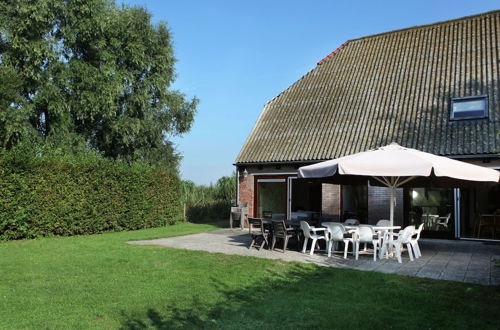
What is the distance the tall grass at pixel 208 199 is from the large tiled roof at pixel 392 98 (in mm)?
6102

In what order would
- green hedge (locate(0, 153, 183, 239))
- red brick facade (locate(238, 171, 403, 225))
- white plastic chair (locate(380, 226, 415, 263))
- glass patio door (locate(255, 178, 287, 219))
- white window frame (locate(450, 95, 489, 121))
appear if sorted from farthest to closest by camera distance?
glass patio door (locate(255, 178, 287, 219)) → red brick facade (locate(238, 171, 403, 225)) → white window frame (locate(450, 95, 489, 121)) → green hedge (locate(0, 153, 183, 239)) → white plastic chair (locate(380, 226, 415, 263))

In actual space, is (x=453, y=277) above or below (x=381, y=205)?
below

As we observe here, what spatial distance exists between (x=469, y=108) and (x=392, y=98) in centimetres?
278

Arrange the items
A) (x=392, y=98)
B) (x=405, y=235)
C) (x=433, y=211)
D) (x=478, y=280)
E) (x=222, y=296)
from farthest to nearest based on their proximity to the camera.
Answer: (x=392, y=98) < (x=433, y=211) < (x=405, y=235) < (x=478, y=280) < (x=222, y=296)

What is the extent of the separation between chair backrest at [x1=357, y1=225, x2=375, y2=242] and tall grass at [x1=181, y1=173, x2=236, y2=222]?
1227 cm

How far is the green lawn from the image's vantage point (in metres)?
4.92

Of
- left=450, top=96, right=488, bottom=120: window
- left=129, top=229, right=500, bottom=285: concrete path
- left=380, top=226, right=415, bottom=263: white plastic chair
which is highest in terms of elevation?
left=450, top=96, right=488, bottom=120: window

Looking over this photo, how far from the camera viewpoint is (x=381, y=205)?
13.7 meters

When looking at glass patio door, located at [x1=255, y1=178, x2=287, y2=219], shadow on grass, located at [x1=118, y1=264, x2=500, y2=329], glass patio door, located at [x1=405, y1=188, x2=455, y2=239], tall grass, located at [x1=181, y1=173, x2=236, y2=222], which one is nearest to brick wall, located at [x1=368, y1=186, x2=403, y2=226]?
glass patio door, located at [x1=405, y1=188, x2=455, y2=239]

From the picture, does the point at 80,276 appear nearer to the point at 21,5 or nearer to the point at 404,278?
the point at 404,278

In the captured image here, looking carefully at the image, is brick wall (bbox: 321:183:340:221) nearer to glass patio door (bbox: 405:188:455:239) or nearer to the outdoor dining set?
glass patio door (bbox: 405:188:455:239)

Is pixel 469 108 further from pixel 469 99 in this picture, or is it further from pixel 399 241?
pixel 399 241

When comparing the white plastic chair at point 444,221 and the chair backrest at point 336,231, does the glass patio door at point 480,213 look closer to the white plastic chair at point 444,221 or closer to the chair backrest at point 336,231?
the white plastic chair at point 444,221

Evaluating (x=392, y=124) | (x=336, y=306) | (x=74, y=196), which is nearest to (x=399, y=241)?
(x=336, y=306)
